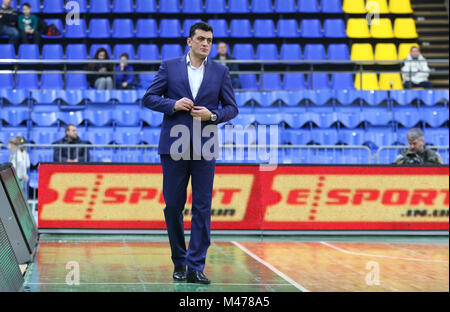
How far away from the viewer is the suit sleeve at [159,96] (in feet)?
22.0

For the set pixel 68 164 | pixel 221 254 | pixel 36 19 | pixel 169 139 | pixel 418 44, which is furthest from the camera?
pixel 418 44

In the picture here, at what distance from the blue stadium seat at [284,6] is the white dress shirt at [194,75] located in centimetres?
1495

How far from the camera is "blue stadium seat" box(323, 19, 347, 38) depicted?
69.4 feet

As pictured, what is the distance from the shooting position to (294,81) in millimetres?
19625

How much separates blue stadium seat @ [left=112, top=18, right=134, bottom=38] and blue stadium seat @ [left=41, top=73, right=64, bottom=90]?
2.32 m

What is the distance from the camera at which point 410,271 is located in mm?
8742

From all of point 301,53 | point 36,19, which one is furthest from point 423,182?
point 36,19

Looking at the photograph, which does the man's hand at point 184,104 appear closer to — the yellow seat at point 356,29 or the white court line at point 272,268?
the white court line at point 272,268

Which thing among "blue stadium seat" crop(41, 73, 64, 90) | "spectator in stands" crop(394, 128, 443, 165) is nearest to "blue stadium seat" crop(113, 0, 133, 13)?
"blue stadium seat" crop(41, 73, 64, 90)

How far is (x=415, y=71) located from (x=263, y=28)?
4528 mm

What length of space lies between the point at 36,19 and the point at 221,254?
1180 centimetres

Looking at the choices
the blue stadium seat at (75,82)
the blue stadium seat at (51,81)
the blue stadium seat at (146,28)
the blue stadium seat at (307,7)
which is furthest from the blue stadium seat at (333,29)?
the blue stadium seat at (51,81)

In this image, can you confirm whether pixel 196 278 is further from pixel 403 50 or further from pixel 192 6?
pixel 403 50

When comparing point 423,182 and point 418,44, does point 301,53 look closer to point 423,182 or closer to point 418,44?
point 418,44
